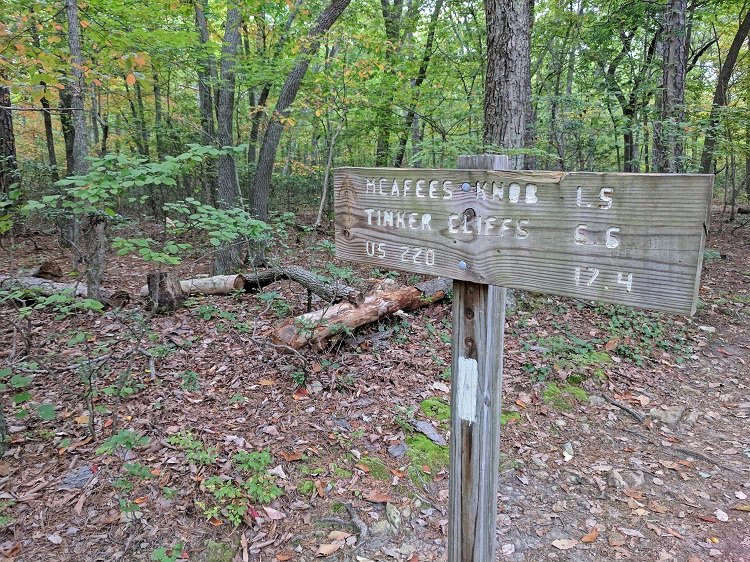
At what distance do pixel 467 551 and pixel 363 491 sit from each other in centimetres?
143

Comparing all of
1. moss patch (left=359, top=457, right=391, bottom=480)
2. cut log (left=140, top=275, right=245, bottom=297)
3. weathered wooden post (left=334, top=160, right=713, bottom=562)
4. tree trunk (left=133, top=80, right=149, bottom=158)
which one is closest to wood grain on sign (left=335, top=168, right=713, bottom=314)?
weathered wooden post (left=334, top=160, right=713, bottom=562)

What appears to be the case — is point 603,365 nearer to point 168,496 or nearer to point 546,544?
point 546,544

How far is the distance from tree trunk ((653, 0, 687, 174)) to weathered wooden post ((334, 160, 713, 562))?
737cm

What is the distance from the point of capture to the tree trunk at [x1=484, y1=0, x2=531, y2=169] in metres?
5.23

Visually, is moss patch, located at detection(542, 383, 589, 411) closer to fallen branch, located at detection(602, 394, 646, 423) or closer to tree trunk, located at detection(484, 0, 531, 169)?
fallen branch, located at detection(602, 394, 646, 423)

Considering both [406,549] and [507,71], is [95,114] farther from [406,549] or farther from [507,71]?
[406,549]

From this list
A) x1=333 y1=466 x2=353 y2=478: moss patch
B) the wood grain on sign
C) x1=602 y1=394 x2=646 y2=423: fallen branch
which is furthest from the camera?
x1=602 y1=394 x2=646 y2=423: fallen branch

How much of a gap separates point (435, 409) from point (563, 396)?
136 cm

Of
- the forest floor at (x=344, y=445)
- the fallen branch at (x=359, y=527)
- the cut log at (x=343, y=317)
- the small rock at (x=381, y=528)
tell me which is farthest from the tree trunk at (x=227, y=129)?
the small rock at (x=381, y=528)

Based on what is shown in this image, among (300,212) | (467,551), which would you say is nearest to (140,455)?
(467,551)

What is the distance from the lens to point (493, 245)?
1.52m

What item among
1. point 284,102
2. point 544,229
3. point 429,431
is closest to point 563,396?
point 429,431

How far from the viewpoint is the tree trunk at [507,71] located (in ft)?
17.2

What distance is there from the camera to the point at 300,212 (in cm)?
1442
